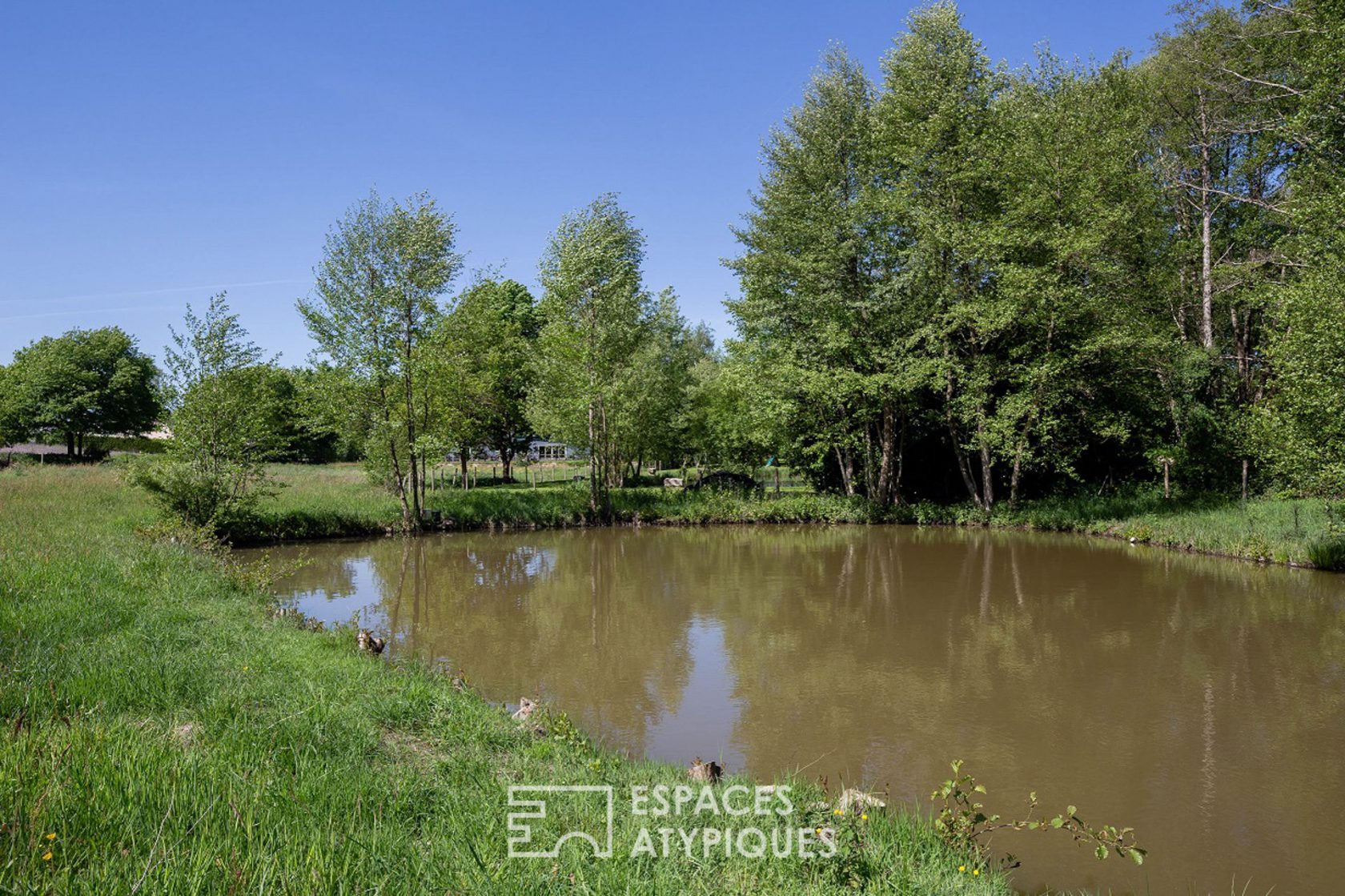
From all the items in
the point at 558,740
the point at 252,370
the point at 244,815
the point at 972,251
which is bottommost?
the point at 558,740

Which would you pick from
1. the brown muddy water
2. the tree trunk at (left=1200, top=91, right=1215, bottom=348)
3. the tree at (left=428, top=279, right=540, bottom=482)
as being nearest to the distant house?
the tree at (left=428, top=279, right=540, bottom=482)

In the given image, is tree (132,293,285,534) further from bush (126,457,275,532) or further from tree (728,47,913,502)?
tree (728,47,913,502)

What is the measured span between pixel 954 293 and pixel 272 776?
22.5m

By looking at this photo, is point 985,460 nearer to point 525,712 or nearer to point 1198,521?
point 1198,521

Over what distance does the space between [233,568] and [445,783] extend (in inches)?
363

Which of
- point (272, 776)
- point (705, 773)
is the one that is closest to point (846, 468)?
point (705, 773)

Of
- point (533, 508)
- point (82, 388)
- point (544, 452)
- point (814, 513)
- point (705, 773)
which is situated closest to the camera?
point (705, 773)

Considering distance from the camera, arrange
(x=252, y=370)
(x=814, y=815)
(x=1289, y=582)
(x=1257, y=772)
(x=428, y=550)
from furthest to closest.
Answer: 1. (x=428, y=550)
2. (x=252, y=370)
3. (x=1289, y=582)
4. (x=1257, y=772)
5. (x=814, y=815)

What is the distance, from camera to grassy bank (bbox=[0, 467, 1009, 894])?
2531 mm

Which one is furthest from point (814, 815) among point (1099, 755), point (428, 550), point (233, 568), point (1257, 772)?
point (428, 550)

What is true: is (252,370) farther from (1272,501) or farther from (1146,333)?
(1272,501)

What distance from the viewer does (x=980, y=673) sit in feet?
28.7

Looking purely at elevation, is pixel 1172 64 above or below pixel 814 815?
above

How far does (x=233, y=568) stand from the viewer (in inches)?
454
